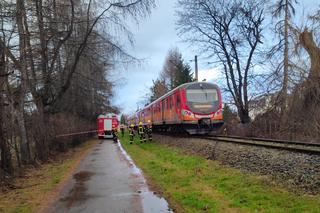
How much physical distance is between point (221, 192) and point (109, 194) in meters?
2.62

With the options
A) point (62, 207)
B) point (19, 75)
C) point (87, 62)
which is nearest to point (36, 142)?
point (19, 75)

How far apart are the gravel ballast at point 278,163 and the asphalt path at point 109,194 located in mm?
2685

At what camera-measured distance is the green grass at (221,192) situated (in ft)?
23.3

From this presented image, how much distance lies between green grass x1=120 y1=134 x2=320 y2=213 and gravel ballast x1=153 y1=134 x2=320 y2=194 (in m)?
0.30

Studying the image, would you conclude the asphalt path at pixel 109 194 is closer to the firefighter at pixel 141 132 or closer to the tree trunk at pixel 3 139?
the tree trunk at pixel 3 139

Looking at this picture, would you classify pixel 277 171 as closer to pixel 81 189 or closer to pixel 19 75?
pixel 81 189

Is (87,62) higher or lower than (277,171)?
higher

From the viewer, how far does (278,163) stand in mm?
9914

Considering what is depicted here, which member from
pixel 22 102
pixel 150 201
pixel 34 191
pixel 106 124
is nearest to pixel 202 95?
pixel 22 102

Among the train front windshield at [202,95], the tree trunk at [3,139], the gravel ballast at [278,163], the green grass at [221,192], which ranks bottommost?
the green grass at [221,192]

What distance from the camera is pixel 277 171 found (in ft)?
30.5

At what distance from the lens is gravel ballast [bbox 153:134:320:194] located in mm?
7991

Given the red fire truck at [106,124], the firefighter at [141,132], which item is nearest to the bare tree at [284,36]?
the firefighter at [141,132]

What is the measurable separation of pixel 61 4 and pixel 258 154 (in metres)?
10.8
